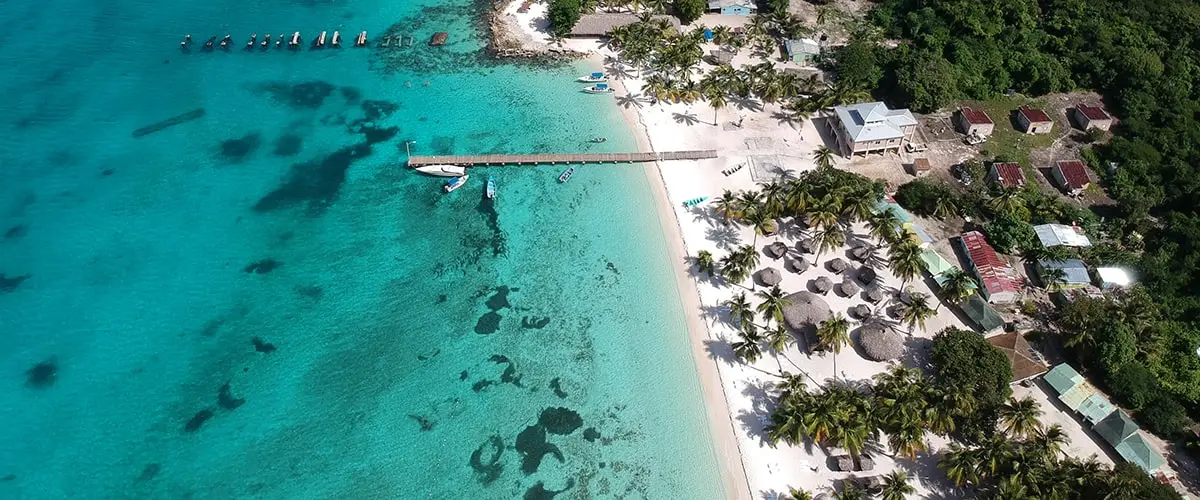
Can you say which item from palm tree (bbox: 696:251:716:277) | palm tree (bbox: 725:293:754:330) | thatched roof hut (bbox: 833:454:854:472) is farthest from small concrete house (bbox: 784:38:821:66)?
thatched roof hut (bbox: 833:454:854:472)

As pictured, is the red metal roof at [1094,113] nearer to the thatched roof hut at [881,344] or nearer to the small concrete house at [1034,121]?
the small concrete house at [1034,121]

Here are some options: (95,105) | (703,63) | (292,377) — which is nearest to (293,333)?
(292,377)

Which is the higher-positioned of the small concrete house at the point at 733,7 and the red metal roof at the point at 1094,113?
the small concrete house at the point at 733,7

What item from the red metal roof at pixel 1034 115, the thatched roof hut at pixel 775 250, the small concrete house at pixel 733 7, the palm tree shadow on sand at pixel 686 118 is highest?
the small concrete house at pixel 733 7

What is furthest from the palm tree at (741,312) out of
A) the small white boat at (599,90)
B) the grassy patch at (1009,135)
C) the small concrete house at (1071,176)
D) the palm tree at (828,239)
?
the small concrete house at (1071,176)

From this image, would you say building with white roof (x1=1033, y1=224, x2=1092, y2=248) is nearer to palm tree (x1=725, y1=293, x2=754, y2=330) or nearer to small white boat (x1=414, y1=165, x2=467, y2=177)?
palm tree (x1=725, y1=293, x2=754, y2=330)

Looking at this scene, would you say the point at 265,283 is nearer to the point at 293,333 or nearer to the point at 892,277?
the point at 293,333
